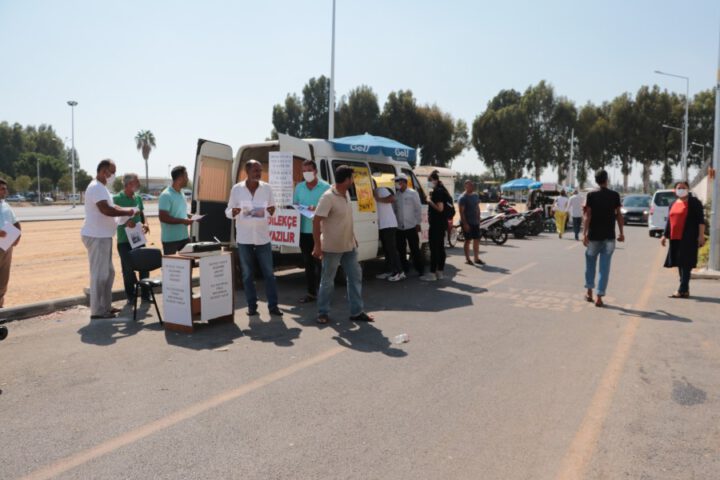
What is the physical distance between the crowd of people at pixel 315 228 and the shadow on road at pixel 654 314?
33 cm

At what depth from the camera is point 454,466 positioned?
3152 mm

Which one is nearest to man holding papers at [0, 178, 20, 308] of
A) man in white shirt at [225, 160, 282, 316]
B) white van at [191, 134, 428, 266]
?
man in white shirt at [225, 160, 282, 316]

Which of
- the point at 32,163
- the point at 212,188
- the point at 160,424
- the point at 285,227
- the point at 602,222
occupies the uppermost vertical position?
the point at 32,163

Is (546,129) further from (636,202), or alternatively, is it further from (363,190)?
(363,190)

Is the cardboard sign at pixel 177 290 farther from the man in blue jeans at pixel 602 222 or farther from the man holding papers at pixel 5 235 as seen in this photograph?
the man in blue jeans at pixel 602 222

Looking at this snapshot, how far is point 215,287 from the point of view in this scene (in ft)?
21.1

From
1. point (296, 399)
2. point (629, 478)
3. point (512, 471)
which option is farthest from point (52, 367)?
point (629, 478)

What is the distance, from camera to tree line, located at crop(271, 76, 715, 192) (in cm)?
5512

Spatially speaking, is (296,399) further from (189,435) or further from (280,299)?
(280,299)

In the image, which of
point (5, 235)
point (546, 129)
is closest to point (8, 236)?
point (5, 235)

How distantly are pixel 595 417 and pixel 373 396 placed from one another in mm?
1579

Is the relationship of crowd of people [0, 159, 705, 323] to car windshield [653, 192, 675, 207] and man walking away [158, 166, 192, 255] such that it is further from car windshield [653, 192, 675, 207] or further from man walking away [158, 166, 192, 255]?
car windshield [653, 192, 675, 207]

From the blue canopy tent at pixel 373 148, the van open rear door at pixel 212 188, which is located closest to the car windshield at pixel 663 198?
the blue canopy tent at pixel 373 148

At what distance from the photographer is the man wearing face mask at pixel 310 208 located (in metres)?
7.61
